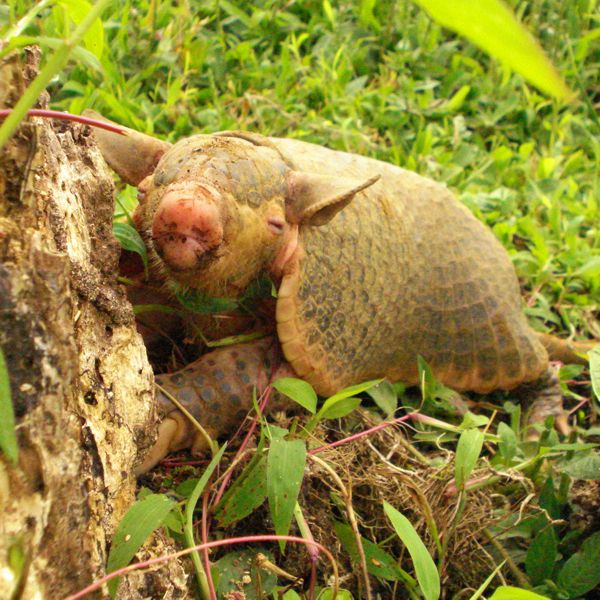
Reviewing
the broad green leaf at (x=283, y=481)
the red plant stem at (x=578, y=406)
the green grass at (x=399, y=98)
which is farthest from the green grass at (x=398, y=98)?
the broad green leaf at (x=283, y=481)

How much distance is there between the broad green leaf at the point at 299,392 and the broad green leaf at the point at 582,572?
30.8 inches

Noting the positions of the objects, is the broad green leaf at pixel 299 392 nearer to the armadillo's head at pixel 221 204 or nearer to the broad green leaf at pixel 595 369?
the armadillo's head at pixel 221 204

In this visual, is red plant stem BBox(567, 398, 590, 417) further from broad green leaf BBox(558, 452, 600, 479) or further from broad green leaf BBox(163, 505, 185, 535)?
broad green leaf BBox(163, 505, 185, 535)

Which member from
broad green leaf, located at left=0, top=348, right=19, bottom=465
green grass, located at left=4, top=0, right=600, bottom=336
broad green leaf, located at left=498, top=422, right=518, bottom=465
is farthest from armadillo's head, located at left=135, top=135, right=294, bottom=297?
green grass, located at left=4, top=0, right=600, bottom=336

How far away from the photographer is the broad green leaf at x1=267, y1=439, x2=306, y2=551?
159 centimetres

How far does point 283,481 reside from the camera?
162 centimetres

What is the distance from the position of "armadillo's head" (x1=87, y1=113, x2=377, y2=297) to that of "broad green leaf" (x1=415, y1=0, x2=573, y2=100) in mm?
1337

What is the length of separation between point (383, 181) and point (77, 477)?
174 cm

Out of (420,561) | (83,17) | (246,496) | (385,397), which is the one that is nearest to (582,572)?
(420,561)

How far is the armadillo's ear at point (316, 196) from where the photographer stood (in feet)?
6.94

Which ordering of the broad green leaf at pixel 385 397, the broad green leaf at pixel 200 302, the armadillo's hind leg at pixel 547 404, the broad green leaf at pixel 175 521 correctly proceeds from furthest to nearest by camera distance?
the armadillo's hind leg at pixel 547 404 < the broad green leaf at pixel 385 397 < the broad green leaf at pixel 200 302 < the broad green leaf at pixel 175 521

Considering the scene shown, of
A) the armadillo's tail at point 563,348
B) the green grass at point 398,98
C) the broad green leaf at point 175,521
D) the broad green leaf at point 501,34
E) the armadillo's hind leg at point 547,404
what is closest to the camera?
the broad green leaf at point 501,34

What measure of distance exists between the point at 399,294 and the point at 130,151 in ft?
3.13

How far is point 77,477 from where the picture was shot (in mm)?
1152
